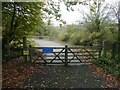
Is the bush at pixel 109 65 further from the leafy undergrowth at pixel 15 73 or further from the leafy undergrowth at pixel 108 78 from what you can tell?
the leafy undergrowth at pixel 15 73

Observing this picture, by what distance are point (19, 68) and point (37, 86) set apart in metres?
3.38

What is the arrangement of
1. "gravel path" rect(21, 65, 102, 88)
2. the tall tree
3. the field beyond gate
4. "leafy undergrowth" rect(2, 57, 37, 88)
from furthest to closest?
the tall tree < the field beyond gate < "leafy undergrowth" rect(2, 57, 37, 88) < "gravel path" rect(21, 65, 102, 88)

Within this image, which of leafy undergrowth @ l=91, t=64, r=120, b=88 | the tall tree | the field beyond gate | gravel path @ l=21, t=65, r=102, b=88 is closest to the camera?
gravel path @ l=21, t=65, r=102, b=88

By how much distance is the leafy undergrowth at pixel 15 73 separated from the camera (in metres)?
7.51

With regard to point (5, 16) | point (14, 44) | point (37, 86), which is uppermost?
point (5, 16)

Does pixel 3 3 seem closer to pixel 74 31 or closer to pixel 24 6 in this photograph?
pixel 24 6

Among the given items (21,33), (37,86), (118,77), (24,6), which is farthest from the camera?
(21,33)

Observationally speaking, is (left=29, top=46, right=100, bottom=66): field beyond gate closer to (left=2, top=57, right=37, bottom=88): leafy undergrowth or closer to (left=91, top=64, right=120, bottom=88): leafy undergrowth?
(left=2, top=57, right=37, bottom=88): leafy undergrowth

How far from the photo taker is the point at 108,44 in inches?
488

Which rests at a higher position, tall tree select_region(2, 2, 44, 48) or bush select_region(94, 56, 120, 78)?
tall tree select_region(2, 2, 44, 48)

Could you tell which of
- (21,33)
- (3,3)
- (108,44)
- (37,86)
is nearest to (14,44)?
(21,33)

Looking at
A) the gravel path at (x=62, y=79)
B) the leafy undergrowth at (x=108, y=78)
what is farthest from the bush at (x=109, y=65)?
the gravel path at (x=62, y=79)

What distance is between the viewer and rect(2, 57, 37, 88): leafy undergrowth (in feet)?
24.6

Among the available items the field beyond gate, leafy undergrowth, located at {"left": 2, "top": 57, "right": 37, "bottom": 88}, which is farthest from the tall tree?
leafy undergrowth, located at {"left": 2, "top": 57, "right": 37, "bottom": 88}
